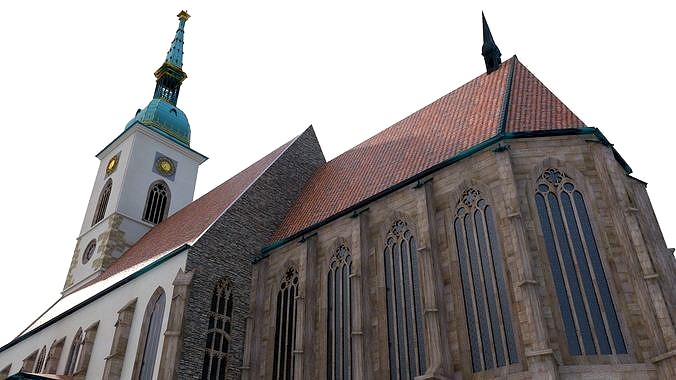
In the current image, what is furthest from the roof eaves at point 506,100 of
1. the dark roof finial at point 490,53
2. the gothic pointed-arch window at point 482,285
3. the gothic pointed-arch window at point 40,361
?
the gothic pointed-arch window at point 40,361

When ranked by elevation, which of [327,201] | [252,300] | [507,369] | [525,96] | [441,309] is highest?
[525,96]

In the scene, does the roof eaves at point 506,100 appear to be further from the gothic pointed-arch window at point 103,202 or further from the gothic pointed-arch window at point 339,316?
the gothic pointed-arch window at point 103,202

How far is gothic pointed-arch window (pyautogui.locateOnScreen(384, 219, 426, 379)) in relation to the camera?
15203 millimetres

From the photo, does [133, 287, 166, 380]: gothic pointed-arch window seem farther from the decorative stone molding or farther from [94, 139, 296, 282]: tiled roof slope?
[94, 139, 296, 282]: tiled roof slope

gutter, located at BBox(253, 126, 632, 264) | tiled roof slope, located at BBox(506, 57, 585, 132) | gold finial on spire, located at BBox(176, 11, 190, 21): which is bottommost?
gutter, located at BBox(253, 126, 632, 264)

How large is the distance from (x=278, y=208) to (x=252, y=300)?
4.82 meters

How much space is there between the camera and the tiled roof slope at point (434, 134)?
17016 millimetres

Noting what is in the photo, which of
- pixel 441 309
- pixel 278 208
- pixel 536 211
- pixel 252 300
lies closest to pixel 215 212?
pixel 278 208

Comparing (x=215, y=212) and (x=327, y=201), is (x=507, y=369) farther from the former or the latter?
(x=215, y=212)

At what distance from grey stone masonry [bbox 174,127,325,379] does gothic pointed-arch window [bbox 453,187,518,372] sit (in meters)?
8.71

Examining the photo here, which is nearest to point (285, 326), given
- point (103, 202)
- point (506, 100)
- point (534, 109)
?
point (506, 100)

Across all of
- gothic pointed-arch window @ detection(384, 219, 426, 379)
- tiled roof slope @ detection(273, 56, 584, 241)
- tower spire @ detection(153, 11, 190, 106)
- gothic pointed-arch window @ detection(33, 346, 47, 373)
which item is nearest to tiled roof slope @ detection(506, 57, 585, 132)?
tiled roof slope @ detection(273, 56, 584, 241)

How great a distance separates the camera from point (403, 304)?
16219mm

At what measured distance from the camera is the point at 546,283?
44.5ft
